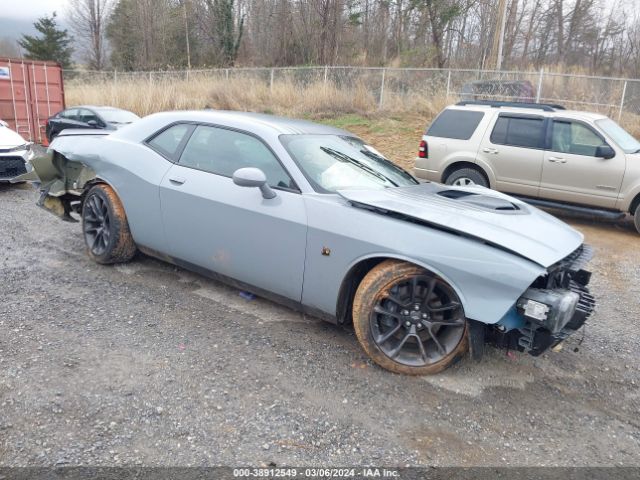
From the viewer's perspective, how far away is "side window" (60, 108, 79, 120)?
1517 cm

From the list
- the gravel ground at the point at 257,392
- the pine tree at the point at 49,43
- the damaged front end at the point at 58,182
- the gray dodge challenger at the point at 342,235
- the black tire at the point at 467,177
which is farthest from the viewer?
the pine tree at the point at 49,43

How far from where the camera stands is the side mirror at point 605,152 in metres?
7.54

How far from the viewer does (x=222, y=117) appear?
14.5ft

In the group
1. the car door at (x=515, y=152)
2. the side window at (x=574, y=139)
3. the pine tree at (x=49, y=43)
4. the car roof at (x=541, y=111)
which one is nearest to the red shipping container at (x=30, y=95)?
the car roof at (x=541, y=111)

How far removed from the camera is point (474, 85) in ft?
54.0

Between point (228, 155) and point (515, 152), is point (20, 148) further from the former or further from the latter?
point (515, 152)

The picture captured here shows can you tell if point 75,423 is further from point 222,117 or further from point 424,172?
point 424,172

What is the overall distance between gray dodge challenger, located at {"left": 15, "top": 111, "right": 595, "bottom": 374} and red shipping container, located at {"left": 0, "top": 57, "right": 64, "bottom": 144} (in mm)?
12885

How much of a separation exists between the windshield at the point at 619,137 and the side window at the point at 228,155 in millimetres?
6125

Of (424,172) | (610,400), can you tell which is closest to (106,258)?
(610,400)

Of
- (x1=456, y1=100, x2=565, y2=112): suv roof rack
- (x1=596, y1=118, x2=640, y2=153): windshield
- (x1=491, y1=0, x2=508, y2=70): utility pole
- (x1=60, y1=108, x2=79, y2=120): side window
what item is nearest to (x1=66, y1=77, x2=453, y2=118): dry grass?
(x1=60, y1=108, x2=79, y2=120): side window

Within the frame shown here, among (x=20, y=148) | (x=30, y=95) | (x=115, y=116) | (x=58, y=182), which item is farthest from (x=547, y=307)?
(x=30, y=95)

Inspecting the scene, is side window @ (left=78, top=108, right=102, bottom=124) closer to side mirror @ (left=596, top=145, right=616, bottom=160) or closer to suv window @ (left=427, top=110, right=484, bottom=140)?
suv window @ (left=427, top=110, right=484, bottom=140)

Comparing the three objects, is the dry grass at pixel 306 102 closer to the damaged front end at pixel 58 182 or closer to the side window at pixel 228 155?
the damaged front end at pixel 58 182
